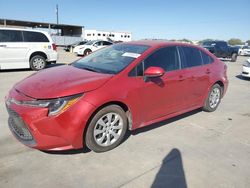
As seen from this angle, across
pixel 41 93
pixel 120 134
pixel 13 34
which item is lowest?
pixel 120 134

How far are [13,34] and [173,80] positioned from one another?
8135 millimetres

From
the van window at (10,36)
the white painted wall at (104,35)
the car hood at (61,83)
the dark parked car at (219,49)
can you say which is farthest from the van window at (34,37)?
the white painted wall at (104,35)

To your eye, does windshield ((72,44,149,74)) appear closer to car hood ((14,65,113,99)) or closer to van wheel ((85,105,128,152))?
car hood ((14,65,113,99))

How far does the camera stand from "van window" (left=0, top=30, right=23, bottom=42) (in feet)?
31.2

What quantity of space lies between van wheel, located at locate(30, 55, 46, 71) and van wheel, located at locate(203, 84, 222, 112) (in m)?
7.70

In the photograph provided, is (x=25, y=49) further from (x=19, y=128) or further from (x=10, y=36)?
(x=19, y=128)

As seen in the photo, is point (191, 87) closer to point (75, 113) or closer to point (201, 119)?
point (201, 119)

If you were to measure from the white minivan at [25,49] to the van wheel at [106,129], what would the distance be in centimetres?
779

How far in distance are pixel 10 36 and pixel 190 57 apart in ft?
26.1

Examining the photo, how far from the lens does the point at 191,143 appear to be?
3.93m

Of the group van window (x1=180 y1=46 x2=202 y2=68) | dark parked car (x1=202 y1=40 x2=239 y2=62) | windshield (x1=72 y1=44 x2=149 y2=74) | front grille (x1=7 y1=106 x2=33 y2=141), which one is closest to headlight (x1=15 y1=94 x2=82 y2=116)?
front grille (x1=7 y1=106 x2=33 y2=141)

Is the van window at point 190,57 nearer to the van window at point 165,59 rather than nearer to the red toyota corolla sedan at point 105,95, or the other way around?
the red toyota corolla sedan at point 105,95

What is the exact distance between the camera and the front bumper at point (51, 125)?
9.57 feet

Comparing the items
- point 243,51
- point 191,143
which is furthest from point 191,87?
point 243,51
